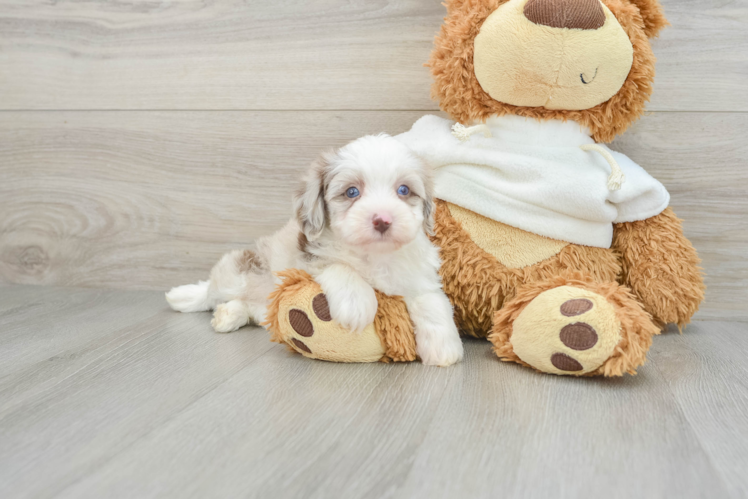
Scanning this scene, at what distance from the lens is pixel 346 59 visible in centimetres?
192

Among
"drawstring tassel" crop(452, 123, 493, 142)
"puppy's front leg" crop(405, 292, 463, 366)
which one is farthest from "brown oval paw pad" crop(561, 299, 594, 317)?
"drawstring tassel" crop(452, 123, 493, 142)

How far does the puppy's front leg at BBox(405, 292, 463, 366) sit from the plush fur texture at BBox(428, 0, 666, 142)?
1.75ft

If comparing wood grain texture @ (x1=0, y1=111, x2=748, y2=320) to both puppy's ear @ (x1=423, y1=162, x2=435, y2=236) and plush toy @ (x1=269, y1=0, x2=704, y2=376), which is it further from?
puppy's ear @ (x1=423, y1=162, x2=435, y2=236)

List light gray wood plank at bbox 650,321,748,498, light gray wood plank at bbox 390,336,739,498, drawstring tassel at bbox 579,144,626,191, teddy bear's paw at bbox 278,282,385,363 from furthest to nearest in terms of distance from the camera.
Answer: drawstring tassel at bbox 579,144,626,191 → teddy bear's paw at bbox 278,282,385,363 → light gray wood plank at bbox 650,321,748,498 → light gray wood plank at bbox 390,336,739,498

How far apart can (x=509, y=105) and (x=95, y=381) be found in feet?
3.92

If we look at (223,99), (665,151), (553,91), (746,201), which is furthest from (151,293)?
(746,201)

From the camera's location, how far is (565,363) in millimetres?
1251

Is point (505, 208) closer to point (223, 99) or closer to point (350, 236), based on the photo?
point (350, 236)

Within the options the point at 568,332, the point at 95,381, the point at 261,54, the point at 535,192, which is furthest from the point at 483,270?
the point at 261,54

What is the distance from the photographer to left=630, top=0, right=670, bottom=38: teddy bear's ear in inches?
59.6

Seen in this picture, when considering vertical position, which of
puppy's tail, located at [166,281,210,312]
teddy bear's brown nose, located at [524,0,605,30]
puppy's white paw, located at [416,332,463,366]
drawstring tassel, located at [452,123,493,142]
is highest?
teddy bear's brown nose, located at [524,0,605,30]

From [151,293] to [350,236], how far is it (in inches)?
48.9

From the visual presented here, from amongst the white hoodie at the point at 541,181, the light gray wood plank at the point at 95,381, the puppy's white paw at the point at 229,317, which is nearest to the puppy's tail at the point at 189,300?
the light gray wood plank at the point at 95,381

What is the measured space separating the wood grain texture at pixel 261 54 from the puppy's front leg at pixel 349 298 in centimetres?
79
